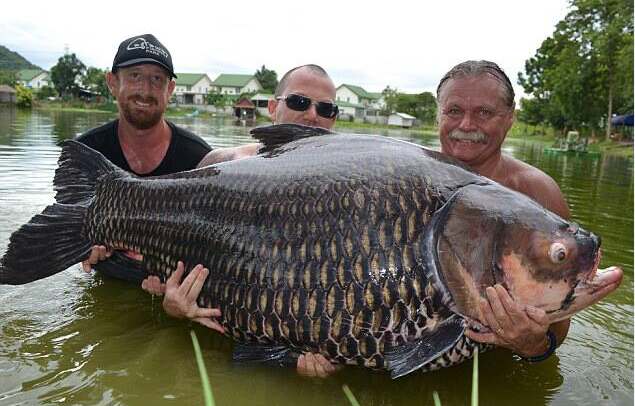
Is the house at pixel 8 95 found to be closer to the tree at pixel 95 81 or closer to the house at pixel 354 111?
the tree at pixel 95 81

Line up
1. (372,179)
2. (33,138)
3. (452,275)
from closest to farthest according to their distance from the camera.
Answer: (452,275)
(372,179)
(33,138)

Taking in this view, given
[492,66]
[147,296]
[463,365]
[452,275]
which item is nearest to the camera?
[452,275]

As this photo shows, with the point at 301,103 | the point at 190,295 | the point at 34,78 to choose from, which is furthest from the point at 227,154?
the point at 34,78

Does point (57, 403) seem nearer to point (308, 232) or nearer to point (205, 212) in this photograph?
point (205, 212)

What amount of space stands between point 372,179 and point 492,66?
157cm

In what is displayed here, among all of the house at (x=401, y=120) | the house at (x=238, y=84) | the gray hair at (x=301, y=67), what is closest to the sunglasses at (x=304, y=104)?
the gray hair at (x=301, y=67)

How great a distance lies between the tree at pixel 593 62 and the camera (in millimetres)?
38969

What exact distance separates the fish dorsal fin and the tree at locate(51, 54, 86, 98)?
85.1 meters

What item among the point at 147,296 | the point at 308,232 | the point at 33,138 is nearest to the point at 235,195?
the point at 308,232

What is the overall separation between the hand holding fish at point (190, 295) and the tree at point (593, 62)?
39340 mm

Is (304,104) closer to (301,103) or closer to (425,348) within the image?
(301,103)

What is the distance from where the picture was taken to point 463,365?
354 cm

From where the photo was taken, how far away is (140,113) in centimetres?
504

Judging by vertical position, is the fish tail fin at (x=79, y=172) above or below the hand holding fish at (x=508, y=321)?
above
